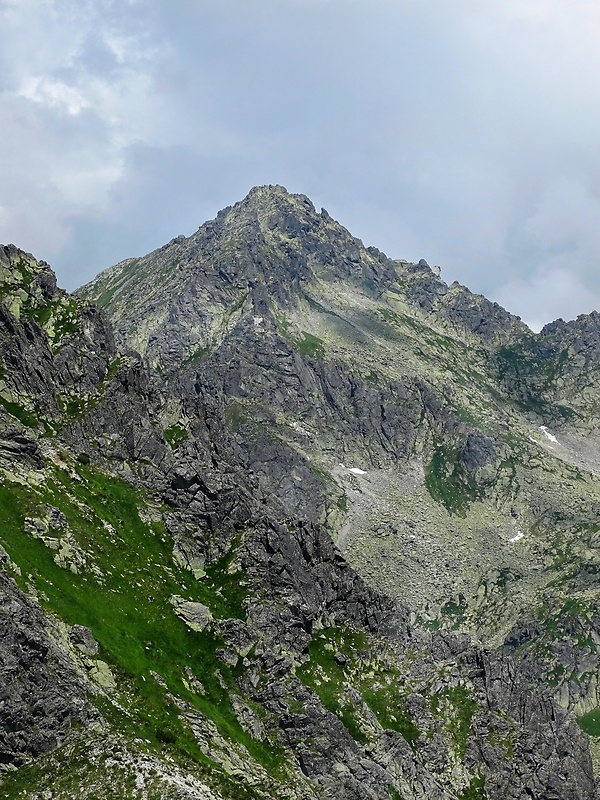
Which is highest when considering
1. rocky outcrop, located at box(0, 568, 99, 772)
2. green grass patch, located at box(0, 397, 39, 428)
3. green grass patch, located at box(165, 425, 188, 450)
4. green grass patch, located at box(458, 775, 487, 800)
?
green grass patch, located at box(165, 425, 188, 450)

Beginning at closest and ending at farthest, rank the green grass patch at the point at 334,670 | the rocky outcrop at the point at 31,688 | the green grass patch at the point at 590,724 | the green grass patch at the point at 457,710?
the rocky outcrop at the point at 31,688, the green grass patch at the point at 334,670, the green grass patch at the point at 457,710, the green grass patch at the point at 590,724

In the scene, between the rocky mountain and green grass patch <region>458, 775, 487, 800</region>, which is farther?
green grass patch <region>458, 775, 487, 800</region>

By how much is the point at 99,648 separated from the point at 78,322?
71.7 metres

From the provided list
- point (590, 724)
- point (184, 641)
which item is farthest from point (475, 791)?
point (590, 724)

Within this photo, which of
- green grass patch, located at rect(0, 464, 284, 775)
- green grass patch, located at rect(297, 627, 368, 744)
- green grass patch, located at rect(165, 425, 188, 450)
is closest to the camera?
green grass patch, located at rect(0, 464, 284, 775)

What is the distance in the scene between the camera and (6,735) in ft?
179

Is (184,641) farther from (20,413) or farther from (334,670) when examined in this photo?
(20,413)

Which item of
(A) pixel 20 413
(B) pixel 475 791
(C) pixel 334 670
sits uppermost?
(A) pixel 20 413

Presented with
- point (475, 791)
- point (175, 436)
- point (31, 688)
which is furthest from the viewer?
point (175, 436)

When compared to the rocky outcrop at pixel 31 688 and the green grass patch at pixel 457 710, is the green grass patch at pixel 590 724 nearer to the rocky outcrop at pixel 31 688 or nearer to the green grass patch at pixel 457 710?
the green grass patch at pixel 457 710

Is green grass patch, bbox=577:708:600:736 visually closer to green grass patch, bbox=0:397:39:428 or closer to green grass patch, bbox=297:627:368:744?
green grass patch, bbox=297:627:368:744

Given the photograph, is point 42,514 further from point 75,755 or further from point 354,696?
point 354,696

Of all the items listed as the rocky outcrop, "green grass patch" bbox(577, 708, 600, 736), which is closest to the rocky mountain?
the rocky outcrop

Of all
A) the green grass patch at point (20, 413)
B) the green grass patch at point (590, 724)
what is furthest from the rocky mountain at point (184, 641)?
the green grass patch at point (590, 724)
